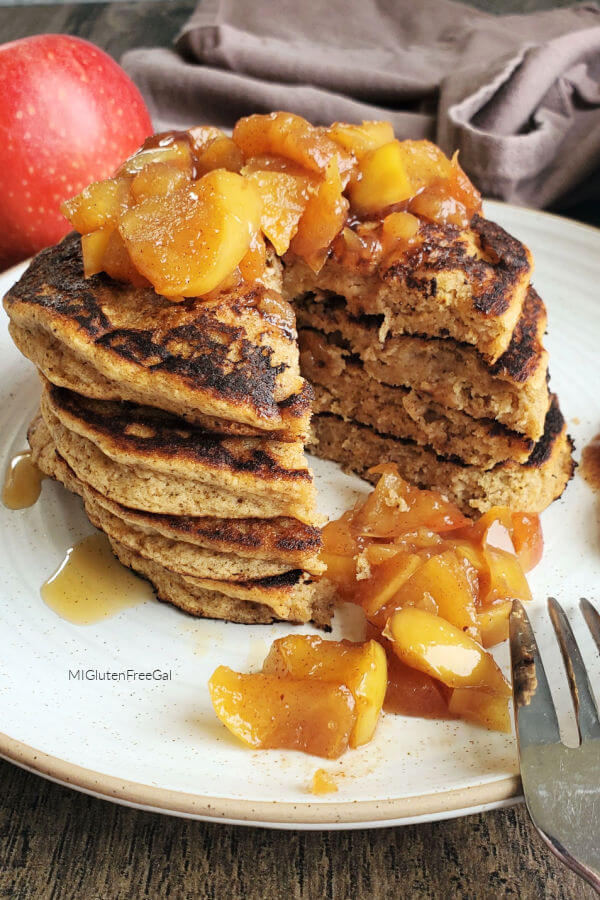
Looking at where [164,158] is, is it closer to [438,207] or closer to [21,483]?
[438,207]

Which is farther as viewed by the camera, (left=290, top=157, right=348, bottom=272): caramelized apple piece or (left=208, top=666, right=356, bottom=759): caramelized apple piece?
(left=290, top=157, right=348, bottom=272): caramelized apple piece

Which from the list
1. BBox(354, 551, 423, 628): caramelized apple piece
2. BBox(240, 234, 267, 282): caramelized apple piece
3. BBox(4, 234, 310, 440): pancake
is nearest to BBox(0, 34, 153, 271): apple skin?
BBox(4, 234, 310, 440): pancake

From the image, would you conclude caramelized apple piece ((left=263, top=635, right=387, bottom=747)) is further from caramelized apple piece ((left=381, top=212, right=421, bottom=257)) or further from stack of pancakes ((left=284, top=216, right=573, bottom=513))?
caramelized apple piece ((left=381, top=212, right=421, bottom=257))

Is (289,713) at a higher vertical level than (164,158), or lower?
lower

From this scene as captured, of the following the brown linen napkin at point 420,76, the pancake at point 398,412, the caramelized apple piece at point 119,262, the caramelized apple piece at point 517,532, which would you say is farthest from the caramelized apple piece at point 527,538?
the brown linen napkin at point 420,76

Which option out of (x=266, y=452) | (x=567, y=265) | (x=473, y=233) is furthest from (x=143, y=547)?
(x=567, y=265)

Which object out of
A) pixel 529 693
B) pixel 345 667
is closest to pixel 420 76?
pixel 345 667
